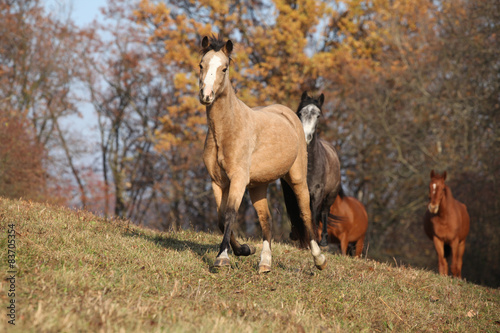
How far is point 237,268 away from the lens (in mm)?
6301

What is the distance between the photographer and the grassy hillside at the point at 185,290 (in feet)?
12.9

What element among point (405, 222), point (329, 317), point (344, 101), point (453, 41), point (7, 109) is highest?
point (453, 41)

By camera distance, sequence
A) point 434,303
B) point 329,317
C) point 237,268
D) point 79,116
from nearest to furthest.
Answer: point 329,317
point 237,268
point 434,303
point 79,116

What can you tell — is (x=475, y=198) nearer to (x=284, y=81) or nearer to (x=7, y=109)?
(x=284, y=81)

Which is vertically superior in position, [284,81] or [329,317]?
[284,81]

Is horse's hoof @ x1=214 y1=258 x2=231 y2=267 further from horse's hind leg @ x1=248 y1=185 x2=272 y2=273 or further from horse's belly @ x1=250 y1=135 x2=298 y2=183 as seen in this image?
horse's belly @ x1=250 y1=135 x2=298 y2=183

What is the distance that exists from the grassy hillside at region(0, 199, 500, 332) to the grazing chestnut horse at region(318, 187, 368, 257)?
4.12 meters

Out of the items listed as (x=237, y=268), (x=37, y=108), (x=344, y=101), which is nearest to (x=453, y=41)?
(x=344, y=101)

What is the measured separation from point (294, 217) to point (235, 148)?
14.8 feet

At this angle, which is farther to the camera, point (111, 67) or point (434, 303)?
point (111, 67)

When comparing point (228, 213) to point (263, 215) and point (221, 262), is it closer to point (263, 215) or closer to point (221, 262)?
point (221, 262)

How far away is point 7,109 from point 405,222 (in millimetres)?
17879

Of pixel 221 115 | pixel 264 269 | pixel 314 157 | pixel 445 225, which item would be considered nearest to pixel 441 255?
pixel 445 225

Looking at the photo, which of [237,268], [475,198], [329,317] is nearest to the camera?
[329,317]
